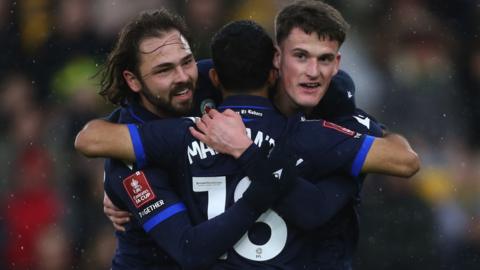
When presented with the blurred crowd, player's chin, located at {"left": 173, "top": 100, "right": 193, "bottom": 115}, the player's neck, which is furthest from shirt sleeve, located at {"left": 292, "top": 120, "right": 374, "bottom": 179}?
the blurred crowd

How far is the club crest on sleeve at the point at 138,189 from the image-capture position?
13.2 feet

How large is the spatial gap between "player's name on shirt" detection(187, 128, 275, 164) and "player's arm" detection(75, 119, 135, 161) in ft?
0.77

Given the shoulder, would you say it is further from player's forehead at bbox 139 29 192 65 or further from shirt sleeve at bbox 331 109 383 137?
player's forehead at bbox 139 29 192 65

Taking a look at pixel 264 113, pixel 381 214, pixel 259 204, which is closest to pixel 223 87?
pixel 264 113

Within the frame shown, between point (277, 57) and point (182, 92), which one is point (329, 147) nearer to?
point (277, 57)

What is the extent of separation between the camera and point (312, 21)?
4168 millimetres

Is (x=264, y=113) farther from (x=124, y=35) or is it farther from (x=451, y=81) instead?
(x=451, y=81)

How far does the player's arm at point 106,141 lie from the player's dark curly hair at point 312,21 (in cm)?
75

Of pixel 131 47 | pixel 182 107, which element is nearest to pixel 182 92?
pixel 182 107

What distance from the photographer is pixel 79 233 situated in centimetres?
683

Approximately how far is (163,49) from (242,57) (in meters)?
0.42

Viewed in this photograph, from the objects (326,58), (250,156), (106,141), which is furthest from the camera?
(326,58)

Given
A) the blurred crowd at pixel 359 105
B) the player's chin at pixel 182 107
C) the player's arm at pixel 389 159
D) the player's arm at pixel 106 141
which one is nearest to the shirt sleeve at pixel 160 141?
the player's arm at pixel 106 141

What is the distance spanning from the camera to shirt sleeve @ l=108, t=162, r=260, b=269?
384cm
